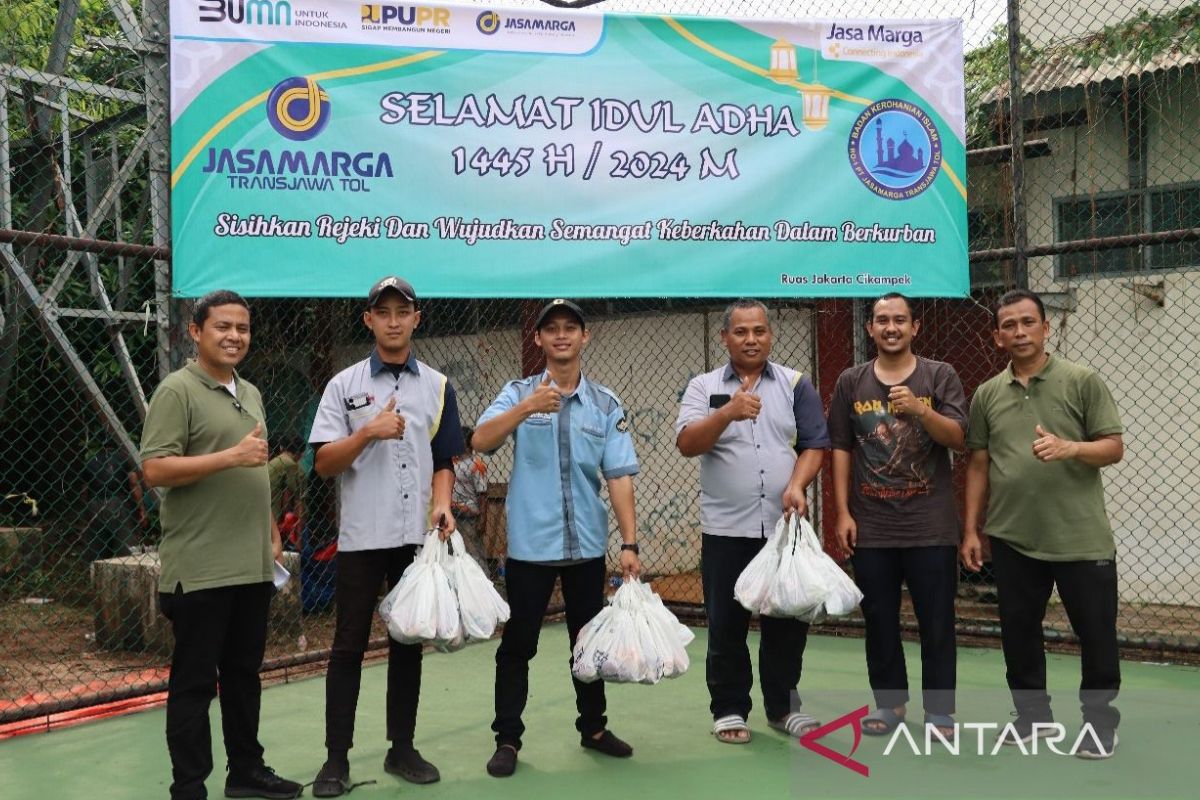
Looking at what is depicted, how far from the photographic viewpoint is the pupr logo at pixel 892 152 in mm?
5781

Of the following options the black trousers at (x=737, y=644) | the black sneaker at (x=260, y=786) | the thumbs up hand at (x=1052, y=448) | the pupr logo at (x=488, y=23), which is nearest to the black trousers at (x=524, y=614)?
the black trousers at (x=737, y=644)

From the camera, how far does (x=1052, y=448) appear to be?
3764 mm

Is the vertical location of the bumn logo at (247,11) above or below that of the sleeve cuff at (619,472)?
above

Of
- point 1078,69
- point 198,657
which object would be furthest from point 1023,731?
point 1078,69

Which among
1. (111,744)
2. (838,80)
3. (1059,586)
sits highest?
(838,80)

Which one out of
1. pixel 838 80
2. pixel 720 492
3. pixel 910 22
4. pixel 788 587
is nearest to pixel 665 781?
pixel 788 587

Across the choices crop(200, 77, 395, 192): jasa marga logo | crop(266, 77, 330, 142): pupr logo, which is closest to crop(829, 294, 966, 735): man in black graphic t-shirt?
crop(200, 77, 395, 192): jasa marga logo

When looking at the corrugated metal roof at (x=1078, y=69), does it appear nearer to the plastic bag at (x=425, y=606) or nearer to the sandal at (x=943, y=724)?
the sandal at (x=943, y=724)

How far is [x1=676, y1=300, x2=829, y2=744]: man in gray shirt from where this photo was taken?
4.23 metres

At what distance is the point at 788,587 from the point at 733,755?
2.32 feet

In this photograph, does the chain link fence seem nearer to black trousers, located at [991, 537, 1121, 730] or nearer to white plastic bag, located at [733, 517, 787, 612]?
black trousers, located at [991, 537, 1121, 730]

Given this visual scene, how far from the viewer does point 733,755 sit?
4121mm

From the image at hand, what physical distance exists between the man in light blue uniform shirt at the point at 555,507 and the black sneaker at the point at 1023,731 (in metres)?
1.41

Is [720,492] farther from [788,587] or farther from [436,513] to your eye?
[436,513]
